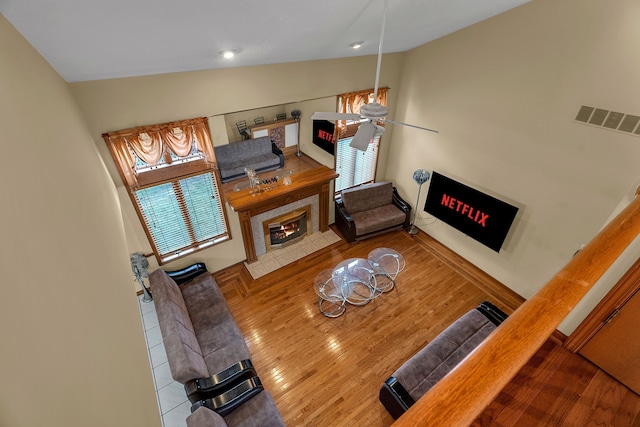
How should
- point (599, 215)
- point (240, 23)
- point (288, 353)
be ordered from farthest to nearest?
point (288, 353) → point (599, 215) → point (240, 23)

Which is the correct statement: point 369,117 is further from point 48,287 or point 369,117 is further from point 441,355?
point 441,355

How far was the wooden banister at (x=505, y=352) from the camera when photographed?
0.58m

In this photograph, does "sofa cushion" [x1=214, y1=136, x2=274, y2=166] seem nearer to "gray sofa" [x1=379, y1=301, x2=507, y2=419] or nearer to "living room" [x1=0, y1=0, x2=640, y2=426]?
"living room" [x1=0, y1=0, x2=640, y2=426]

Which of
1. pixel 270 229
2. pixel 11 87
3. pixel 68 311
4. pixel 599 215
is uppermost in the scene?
pixel 11 87

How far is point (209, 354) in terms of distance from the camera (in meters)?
3.69

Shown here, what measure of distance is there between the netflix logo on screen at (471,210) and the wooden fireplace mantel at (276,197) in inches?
77.5

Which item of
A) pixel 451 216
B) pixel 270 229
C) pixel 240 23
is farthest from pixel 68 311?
pixel 451 216

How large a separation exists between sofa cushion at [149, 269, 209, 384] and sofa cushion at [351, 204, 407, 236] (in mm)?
3368

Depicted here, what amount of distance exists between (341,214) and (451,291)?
8.02 feet

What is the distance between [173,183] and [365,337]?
362cm

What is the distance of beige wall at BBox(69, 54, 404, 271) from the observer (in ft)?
10.9

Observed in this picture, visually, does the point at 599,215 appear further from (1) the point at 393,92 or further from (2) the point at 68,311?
(2) the point at 68,311

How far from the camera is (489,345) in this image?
69 centimetres

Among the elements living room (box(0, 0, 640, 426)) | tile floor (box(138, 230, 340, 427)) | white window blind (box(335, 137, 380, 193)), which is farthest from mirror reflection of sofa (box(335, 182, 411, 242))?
tile floor (box(138, 230, 340, 427))
